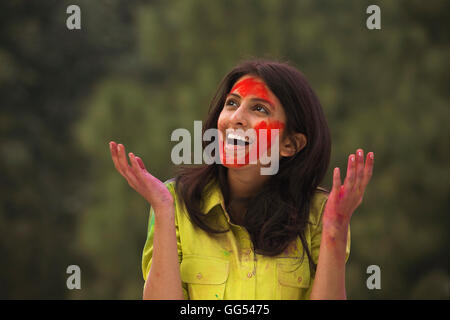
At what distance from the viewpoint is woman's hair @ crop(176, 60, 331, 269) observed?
189cm

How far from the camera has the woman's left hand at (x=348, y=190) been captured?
62.3 inches

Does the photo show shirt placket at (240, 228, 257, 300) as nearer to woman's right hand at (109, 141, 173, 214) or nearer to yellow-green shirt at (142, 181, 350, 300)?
yellow-green shirt at (142, 181, 350, 300)

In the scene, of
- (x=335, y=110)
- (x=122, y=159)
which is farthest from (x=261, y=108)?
(x=335, y=110)

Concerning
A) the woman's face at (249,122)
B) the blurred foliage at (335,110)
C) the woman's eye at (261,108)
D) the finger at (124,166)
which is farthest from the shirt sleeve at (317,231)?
the blurred foliage at (335,110)

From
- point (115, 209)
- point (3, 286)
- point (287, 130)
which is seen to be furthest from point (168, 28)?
point (287, 130)

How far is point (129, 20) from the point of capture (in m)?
6.91

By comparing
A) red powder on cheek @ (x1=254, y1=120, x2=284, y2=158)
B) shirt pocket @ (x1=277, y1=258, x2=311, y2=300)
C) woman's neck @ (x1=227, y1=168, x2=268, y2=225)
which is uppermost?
red powder on cheek @ (x1=254, y1=120, x2=284, y2=158)

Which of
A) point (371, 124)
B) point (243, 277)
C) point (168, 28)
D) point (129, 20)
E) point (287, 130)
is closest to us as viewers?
point (243, 277)

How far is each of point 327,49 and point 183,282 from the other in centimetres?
388

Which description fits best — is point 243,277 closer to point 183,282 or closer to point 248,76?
point 183,282

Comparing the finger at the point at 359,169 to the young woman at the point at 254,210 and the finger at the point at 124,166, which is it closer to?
the young woman at the point at 254,210

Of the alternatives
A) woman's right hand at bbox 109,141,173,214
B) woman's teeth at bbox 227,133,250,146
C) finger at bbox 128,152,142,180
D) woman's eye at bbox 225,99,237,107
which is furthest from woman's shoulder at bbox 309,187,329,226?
finger at bbox 128,152,142,180

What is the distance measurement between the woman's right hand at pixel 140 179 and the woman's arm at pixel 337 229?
0.47 meters

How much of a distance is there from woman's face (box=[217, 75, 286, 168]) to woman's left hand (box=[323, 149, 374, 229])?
1.16ft
